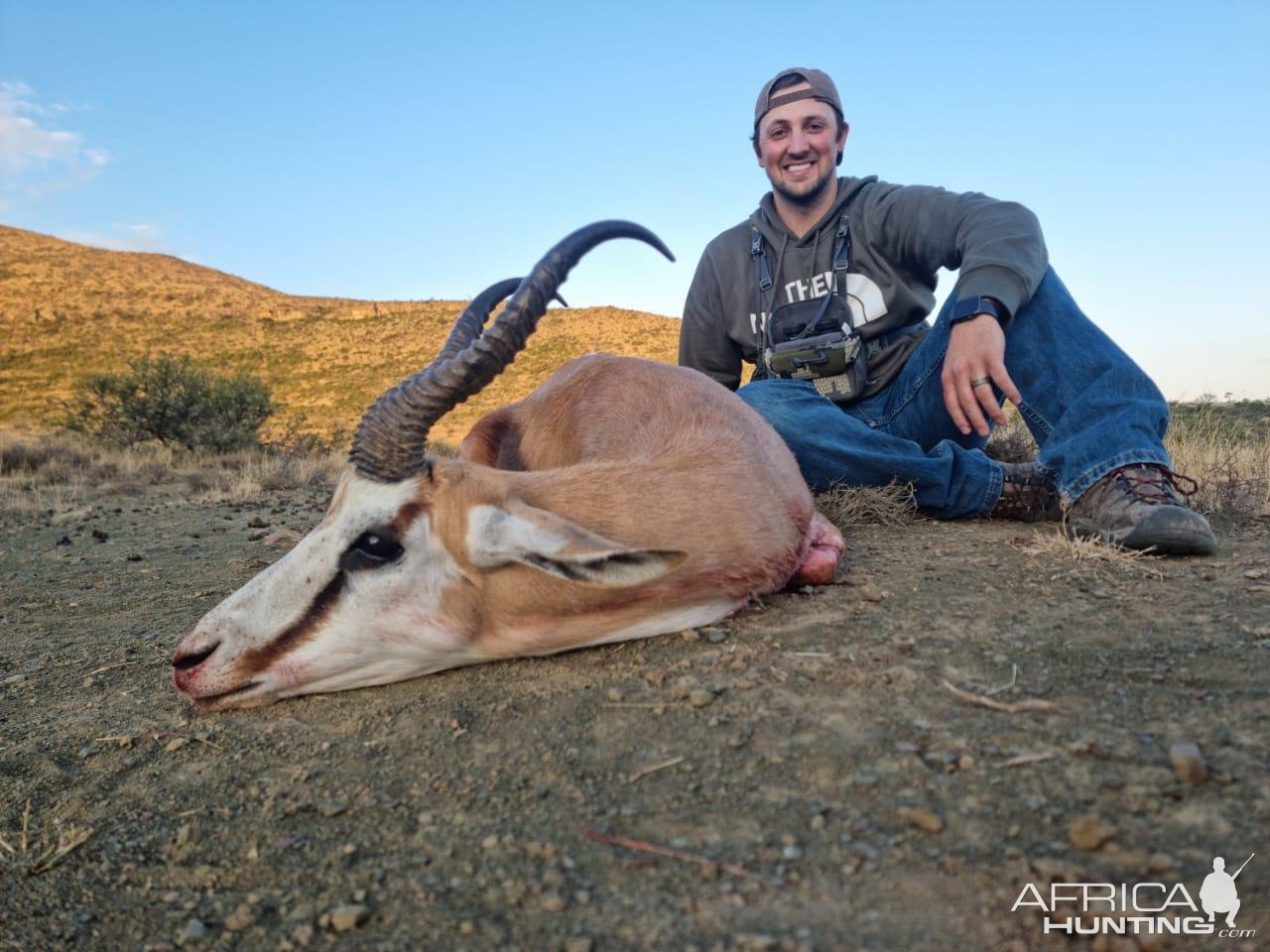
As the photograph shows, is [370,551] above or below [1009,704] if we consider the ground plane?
above

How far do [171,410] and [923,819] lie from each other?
19.2 m

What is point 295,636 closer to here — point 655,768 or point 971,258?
point 655,768

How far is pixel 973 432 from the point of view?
4.66 meters

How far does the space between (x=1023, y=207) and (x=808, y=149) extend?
1.48 metres

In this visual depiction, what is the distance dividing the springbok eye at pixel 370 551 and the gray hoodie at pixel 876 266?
9.33 feet

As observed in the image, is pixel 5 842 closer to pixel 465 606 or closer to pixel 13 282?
pixel 465 606

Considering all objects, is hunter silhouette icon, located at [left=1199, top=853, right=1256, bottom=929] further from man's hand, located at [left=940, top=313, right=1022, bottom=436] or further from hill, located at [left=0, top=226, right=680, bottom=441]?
hill, located at [left=0, top=226, right=680, bottom=441]

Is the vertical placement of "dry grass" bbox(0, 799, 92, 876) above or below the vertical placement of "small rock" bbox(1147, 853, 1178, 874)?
below

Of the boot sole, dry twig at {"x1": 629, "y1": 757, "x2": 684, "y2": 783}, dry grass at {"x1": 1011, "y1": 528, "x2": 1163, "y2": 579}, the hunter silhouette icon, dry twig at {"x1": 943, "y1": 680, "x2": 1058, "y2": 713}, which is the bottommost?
dry twig at {"x1": 629, "y1": 757, "x2": 684, "y2": 783}

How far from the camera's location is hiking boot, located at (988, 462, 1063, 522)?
198 inches

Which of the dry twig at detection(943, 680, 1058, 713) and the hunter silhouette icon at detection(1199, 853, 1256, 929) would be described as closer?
the hunter silhouette icon at detection(1199, 853, 1256, 929)

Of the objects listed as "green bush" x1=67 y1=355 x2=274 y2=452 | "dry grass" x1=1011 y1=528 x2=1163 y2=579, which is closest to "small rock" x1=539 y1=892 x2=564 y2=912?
"dry grass" x1=1011 y1=528 x2=1163 y2=579

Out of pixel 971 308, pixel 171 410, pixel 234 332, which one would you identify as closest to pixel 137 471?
pixel 171 410

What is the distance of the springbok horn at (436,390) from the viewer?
2.99 meters
